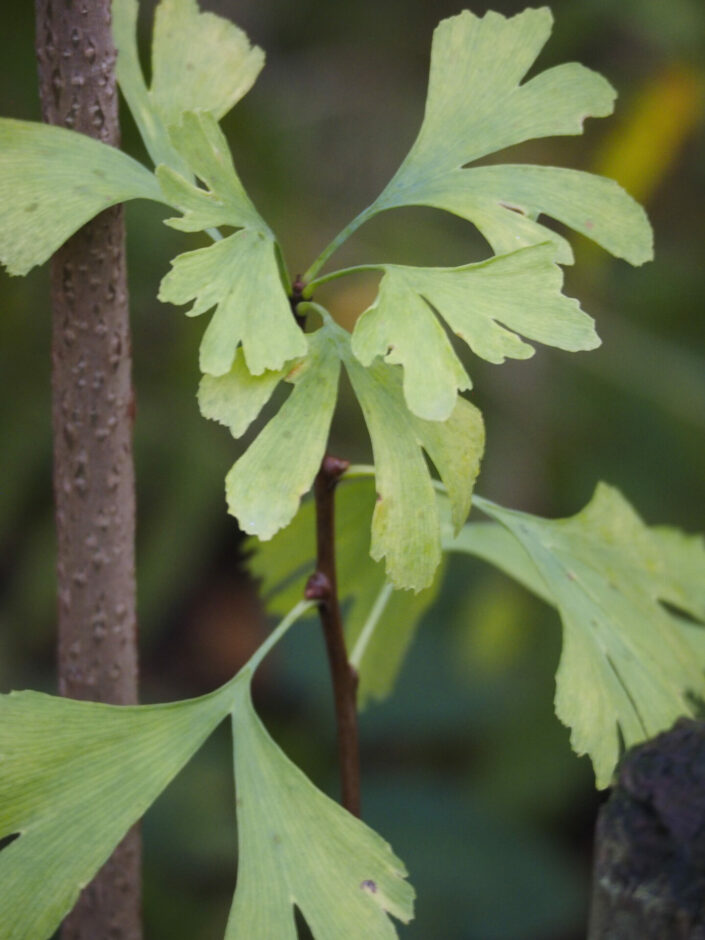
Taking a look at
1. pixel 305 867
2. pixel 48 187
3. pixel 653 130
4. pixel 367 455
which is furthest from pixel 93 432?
pixel 653 130

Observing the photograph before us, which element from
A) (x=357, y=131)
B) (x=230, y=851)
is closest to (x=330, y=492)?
(x=230, y=851)

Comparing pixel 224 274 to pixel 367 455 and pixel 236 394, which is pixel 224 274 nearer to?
pixel 236 394

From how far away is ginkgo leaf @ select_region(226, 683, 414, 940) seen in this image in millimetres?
485

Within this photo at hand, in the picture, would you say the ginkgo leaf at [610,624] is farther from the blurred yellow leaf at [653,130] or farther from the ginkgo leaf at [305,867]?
the blurred yellow leaf at [653,130]

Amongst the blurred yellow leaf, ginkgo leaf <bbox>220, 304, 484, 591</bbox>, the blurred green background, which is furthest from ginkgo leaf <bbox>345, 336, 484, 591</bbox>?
the blurred yellow leaf

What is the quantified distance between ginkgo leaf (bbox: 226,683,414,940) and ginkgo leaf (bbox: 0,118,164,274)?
10.7 inches

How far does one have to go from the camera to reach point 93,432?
1.91 feet

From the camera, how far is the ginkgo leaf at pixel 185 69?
1.86ft

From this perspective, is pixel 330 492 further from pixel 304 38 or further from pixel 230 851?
pixel 304 38

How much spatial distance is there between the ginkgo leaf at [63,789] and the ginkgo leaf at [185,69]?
0.30 m

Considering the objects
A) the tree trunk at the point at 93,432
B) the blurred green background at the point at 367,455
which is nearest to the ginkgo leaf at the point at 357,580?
the tree trunk at the point at 93,432

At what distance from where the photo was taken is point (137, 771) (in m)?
0.51

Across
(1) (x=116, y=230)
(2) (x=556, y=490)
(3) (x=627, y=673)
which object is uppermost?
(1) (x=116, y=230)

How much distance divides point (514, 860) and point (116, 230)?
126 cm
